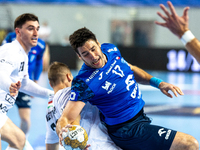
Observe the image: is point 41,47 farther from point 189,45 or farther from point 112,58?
point 189,45

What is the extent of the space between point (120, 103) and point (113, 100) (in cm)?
9

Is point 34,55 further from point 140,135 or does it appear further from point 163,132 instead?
point 163,132

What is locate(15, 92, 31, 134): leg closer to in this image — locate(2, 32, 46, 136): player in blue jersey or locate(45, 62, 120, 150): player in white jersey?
locate(2, 32, 46, 136): player in blue jersey

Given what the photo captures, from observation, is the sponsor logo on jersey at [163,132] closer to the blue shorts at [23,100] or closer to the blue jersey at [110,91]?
the blue jersey at [110,91]

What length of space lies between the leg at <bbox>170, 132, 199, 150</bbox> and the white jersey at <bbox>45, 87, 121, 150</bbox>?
706 millimetres

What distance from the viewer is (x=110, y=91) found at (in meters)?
2.97

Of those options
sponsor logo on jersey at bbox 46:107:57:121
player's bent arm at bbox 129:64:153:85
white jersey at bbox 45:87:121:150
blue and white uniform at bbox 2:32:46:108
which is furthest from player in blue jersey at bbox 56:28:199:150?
blue and white uniform at bbox 2:32:46:108

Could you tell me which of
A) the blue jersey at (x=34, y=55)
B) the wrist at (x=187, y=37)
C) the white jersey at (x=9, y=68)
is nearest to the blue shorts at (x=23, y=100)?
the blue jersey at (x=34, y=55)

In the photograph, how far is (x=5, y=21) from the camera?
1605cm

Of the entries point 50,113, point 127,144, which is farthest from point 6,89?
point 127,144

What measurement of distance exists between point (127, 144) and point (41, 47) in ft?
9.19

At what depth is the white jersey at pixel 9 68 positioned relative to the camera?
3.15m

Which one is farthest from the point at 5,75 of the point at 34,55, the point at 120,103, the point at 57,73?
the point at 34,55

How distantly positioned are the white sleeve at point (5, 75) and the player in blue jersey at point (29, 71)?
5.18ft
